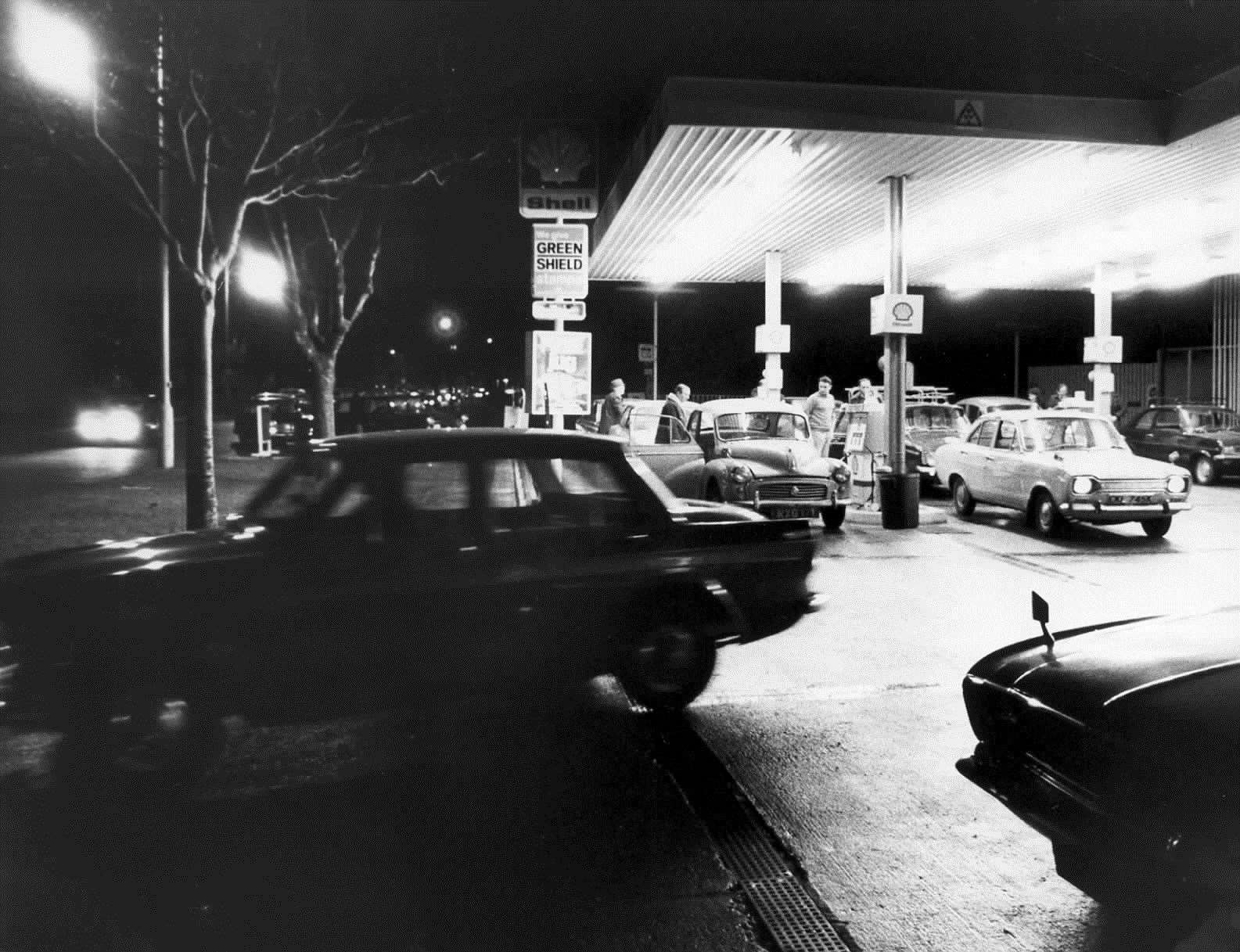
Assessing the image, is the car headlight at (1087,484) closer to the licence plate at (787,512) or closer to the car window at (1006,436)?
→ the car window at (1006,436)

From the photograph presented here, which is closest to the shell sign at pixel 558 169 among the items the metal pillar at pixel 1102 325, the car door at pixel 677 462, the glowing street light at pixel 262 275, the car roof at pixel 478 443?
the car door at pixel 677 462

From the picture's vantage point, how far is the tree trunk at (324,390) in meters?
29.3

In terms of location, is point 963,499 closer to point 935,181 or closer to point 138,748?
point 935,181

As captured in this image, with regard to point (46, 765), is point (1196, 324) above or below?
above

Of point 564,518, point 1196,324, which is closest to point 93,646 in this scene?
point 564,518

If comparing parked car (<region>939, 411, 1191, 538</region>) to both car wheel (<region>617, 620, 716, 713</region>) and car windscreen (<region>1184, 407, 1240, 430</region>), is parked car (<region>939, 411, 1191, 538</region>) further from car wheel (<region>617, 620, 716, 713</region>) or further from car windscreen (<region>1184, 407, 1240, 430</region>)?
car wheel (<region>617, 620, 716, 713</region>)

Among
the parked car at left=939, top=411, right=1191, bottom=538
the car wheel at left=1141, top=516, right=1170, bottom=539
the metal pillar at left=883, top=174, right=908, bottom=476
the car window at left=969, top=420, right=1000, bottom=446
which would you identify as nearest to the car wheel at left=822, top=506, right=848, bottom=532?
the metal pillar at left=883, top=174, right=908, bottom=476

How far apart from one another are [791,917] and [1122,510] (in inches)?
461

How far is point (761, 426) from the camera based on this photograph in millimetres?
16125

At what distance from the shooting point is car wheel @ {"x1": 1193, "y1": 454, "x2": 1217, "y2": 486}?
2289 centimetres

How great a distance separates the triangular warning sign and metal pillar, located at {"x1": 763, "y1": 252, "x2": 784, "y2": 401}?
10.1 meters

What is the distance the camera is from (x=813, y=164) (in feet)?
54.2

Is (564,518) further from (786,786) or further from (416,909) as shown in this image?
(416,909)

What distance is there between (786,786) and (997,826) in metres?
0.96
